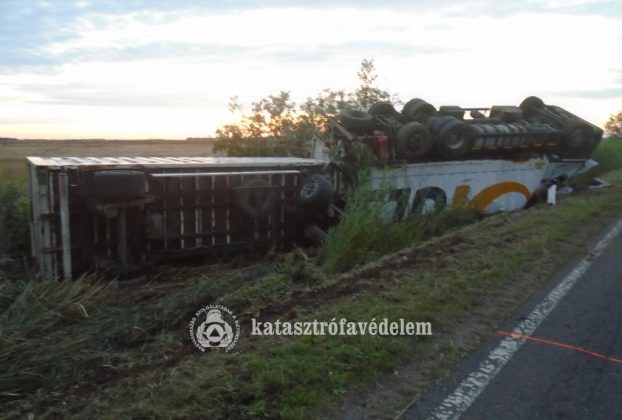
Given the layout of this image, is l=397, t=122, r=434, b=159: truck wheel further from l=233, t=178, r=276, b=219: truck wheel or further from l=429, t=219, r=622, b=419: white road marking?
l=429, t=219, r=622, b=419: white road marking

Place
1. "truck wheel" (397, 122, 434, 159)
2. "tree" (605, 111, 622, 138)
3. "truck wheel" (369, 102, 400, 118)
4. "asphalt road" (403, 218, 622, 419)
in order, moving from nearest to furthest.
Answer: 1. "asphalt road" (403, 218, 622, 419)
2. "truck wheel" (397, 122, 434, 159)
3. "truck wheel" (369, 102, 400, 118)
4. "tree" (605, 111, 622, 138)

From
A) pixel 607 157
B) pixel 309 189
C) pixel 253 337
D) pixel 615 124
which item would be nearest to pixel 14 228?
pixel 309 189

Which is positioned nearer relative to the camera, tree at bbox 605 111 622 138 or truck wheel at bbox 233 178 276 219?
truck wheel at bbox 233 178 276 219

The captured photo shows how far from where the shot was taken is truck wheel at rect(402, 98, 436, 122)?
11.4 meters

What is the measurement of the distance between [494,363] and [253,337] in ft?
5.79

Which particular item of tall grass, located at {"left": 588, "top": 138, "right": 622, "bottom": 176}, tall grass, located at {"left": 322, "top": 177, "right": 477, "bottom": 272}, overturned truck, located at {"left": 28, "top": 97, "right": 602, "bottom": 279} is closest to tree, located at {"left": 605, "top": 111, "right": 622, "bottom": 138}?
tall grass, located at {"left": 588, "top": 138, "right": 622, "bottom": 176}

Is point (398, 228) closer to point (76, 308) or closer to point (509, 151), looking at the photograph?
point (76, 308)

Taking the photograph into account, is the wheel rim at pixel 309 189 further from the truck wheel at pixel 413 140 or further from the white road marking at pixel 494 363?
the white road marking at pixel 494 363

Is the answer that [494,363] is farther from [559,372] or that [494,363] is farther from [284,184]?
[284,184]

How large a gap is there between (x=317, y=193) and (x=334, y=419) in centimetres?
616

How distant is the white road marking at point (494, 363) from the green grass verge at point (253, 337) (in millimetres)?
214

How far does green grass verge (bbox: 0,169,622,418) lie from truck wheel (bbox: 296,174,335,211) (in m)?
2.12

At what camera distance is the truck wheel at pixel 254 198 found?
28.3ft

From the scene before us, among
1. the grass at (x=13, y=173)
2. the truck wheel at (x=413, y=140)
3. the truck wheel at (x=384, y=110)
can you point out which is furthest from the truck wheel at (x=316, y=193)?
the grass at (x=13, y=173)
